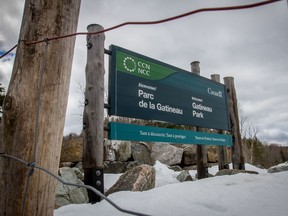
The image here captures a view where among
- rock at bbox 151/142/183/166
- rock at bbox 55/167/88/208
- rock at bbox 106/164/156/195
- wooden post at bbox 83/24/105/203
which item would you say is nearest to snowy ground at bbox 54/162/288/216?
wooden post at bbox 83/24/105/203

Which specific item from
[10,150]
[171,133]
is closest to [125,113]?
[171,133]

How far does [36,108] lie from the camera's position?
5.03ft

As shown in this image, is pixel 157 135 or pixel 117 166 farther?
pixel 117 166

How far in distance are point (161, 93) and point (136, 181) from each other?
5.40ft

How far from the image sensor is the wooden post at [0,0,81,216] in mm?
1444

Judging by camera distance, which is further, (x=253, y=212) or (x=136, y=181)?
(x=136, y=181)

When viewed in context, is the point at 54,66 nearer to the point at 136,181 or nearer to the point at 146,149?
the point at 136,181

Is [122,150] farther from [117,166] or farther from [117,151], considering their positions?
[117,166]

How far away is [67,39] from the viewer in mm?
1740

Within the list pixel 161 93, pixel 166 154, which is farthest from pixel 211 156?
pixel 161 93

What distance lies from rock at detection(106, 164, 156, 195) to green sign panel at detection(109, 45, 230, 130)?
3.28ft

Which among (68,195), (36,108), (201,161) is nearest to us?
(36,108)

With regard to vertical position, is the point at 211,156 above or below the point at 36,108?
below

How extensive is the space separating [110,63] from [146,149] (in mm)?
8604
